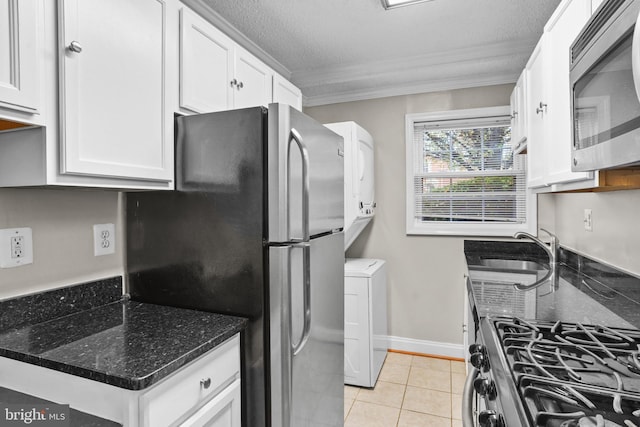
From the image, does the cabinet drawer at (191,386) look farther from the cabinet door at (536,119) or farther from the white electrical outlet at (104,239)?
the cabinet door at (536,119)

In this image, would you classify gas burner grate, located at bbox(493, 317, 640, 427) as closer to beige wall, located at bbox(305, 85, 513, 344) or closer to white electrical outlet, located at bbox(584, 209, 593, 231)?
white electrical outlet, located at bbox(584, 209, 593, 231)

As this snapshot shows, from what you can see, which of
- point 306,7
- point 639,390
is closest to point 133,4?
point 306,7

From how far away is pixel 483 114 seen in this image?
3.08 meters

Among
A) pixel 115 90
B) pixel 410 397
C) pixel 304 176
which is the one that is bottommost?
pixel 410 397

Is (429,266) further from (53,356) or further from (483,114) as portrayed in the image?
(53,356)

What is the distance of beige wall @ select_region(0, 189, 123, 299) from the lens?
129 centimetres

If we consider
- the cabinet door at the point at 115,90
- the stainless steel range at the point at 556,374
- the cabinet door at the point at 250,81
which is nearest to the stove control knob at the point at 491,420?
the stainless steel range at the point at 556,374

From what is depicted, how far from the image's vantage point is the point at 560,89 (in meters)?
1.62

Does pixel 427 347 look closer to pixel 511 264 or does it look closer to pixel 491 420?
pixel 511 264

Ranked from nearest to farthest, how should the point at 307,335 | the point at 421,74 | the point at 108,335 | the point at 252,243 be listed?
the point at 108,335
the point at 252,243
the point at 307,335
the point at 421,74

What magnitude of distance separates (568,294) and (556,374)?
0.95 metres

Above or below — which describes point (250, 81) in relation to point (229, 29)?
below

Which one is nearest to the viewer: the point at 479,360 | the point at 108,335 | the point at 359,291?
the point at 479,360

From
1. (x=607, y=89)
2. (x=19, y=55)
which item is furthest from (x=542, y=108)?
(x=19, y=55)
